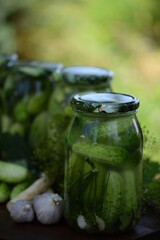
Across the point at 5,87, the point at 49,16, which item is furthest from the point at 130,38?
the point at 5,87

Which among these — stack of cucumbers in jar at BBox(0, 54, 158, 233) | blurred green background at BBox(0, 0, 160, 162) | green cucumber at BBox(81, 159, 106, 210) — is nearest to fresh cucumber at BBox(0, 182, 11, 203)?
stack of cucumbers in jar at BBox(0, 54, 158, 233)

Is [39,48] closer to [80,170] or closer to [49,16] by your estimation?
[49,16]

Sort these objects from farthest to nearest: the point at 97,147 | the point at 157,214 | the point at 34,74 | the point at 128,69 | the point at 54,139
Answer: the point at 128,69
the point at 34,74
the point at 54,139
the point at 157,214
the point at 97,147

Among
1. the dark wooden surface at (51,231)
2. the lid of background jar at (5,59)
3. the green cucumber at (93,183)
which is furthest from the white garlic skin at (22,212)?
the lid of background jar at (5,59)

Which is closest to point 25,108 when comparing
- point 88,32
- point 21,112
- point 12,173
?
point 21,112

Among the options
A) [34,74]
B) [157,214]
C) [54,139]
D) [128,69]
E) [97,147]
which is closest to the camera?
[97,147]

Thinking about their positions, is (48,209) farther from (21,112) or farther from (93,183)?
(21,112)
